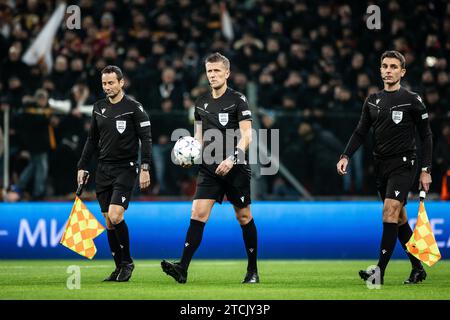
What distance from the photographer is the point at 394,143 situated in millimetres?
10438

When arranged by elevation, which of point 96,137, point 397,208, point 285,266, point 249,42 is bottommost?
point 285,266

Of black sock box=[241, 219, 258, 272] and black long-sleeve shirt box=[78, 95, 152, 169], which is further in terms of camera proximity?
black long-sleeve shirt box=[78, 95, 152, 169]

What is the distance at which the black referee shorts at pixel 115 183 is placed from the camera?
10.7m

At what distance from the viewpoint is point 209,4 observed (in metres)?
21.4

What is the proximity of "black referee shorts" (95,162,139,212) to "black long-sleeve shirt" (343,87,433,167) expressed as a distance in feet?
8.99

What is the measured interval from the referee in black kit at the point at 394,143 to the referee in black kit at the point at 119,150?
7.47 feet

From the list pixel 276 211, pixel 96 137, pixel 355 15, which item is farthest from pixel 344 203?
pixel 355 15

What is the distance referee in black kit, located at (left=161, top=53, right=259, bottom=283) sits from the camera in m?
10.3

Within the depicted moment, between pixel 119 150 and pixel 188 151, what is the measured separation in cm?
96

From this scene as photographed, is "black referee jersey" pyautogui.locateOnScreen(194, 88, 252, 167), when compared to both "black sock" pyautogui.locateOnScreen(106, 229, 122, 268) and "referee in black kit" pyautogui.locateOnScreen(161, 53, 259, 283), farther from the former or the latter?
"black sock" pyautogui.locateOnScreen(106, 229, 122, 268)

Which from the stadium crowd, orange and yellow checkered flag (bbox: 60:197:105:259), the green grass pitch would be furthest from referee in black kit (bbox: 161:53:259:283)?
the stadium crowd

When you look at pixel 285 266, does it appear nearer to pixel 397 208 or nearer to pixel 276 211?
pixel 276 211

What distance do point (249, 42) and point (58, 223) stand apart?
253 inches
